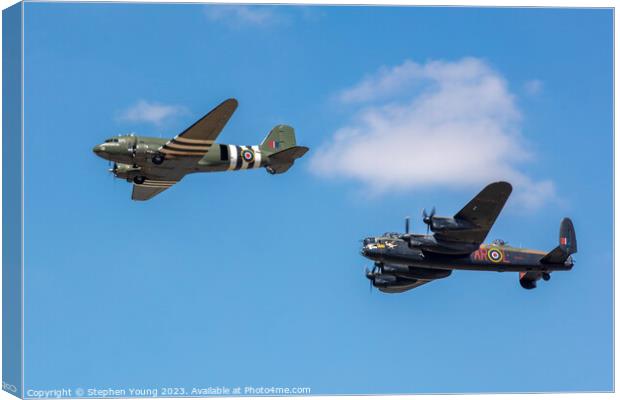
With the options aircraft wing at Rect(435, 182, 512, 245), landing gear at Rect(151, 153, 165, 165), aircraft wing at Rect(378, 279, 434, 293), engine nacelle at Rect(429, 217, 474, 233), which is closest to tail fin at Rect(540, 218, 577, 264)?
aircraft wing at Rect(435, 182, 512, 245)

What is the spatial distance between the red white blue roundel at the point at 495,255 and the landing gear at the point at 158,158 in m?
14.5

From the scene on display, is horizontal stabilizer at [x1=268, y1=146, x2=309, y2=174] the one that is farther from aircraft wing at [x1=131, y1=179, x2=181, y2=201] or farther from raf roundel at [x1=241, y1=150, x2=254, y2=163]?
aircraft wing at [x1=131, y1=179, x2=181, y2=201]

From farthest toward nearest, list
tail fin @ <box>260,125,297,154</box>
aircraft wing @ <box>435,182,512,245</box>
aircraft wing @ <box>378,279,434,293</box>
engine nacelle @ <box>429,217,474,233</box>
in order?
aircraft wing @ <box>378,279,434,293</box>, tail fin @ <box>260,125,297,154</box>, engine nacelle @ <box>429,217,474,233</box>, aircraft wing @ <box>435,182,512,245</box>

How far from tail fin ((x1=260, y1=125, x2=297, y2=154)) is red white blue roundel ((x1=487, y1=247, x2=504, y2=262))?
1036 centimetres

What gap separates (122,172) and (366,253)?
10814 millimetres

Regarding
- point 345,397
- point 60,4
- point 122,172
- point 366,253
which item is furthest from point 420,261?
point 60,4

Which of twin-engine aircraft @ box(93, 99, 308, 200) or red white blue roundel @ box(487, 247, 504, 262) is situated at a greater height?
twin-engine aircraft @ box(93, 99, 308, 200)

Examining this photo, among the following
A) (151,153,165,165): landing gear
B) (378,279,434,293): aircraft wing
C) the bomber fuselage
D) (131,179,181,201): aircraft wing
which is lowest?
(378,279,434,293): aircraft wing

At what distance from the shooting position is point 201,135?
4350cm

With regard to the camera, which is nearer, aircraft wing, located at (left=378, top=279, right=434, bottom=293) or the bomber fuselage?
the bomber fuselage

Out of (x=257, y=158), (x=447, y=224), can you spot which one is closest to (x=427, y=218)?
(x=447, y=224)

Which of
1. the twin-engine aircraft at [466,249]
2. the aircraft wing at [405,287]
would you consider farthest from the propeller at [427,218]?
the aircraft wing at [405,287]

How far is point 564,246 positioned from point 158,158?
697 inches

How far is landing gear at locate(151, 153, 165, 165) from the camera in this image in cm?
4328
